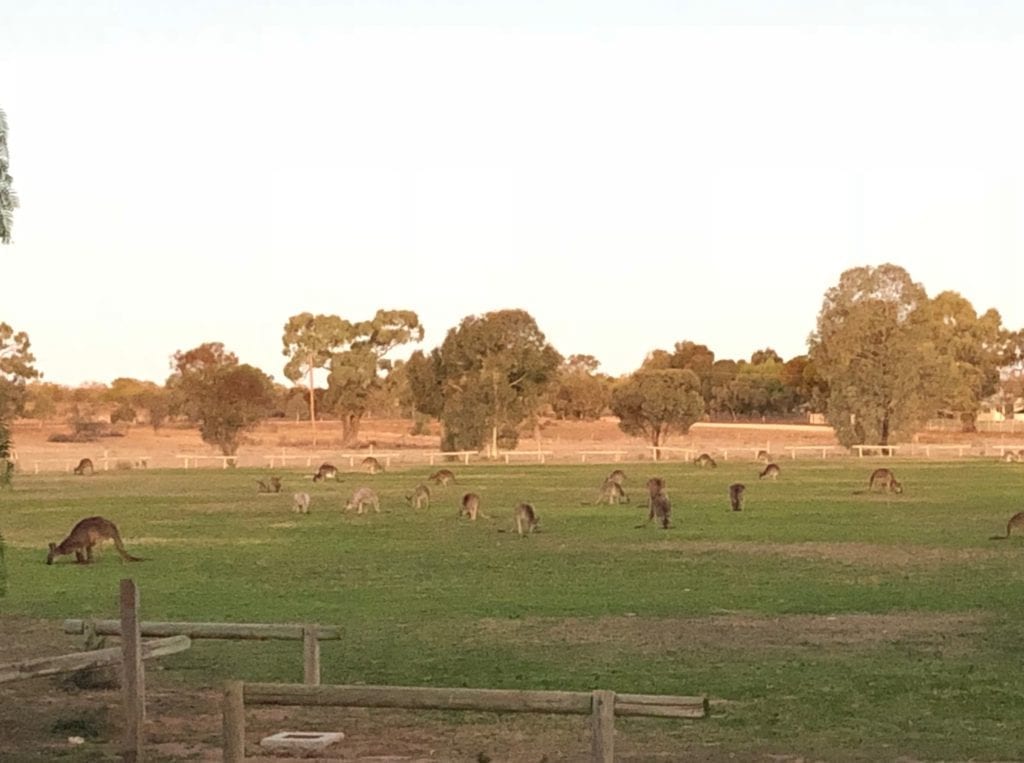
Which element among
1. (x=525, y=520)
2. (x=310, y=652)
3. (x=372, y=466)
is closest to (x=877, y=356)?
(x=372, y=466)

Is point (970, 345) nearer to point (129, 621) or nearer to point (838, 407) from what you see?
point (838, 407)

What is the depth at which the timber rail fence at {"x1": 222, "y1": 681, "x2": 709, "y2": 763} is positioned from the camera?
848 centimetres

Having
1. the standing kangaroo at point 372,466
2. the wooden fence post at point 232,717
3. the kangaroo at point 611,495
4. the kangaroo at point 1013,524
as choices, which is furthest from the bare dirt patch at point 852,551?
the standing kangaroo at point 372,466

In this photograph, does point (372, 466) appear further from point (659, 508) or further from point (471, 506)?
point (659, 508)

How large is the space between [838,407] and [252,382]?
39353 millimetres

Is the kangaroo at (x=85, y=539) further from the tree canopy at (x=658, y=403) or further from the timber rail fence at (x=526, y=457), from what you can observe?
the tree canopy at (x=658, y=403)

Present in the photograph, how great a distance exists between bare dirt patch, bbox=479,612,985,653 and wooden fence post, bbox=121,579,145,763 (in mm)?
7306

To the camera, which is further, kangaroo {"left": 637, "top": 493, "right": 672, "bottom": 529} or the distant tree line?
Answer: the distant tree line

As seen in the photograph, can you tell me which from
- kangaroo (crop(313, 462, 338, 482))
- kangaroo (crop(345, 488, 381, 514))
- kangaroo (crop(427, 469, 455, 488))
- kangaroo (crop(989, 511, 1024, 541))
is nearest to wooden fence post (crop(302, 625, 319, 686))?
kangaroo (crop(989, 511, 1024, 541))

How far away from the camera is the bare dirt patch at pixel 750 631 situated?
17438mm

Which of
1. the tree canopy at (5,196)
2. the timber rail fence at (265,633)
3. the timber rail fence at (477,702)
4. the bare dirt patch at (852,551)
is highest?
the tree canopy at (5,196)

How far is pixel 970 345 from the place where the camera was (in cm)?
13825

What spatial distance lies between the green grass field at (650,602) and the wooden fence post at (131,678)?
4.15 m

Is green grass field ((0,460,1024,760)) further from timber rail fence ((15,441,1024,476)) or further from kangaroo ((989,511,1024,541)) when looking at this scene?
timber rail fence ((15,441,1024,476))
